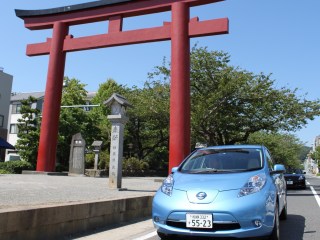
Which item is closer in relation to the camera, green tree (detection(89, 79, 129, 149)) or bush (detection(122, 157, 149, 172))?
bush (detection(122, 157, 149, 172))

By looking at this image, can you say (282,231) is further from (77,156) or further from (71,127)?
(71,127)

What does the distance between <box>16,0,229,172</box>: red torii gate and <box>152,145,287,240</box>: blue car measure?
33.3 feet

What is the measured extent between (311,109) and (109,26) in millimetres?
13800

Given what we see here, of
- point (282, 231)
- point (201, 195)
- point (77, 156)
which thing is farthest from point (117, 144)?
point (77, 156)

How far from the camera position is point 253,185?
5062 mm

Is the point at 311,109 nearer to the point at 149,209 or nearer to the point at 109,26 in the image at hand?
the point at 109,26

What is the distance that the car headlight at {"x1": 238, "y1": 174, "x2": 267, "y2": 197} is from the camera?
493cm

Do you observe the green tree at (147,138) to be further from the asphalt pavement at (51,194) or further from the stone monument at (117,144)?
the stone monument at (117,144)

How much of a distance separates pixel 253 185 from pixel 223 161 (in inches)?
46.5

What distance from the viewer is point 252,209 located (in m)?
4.72

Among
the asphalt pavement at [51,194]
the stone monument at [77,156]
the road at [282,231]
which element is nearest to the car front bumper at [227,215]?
the road at [282,231]

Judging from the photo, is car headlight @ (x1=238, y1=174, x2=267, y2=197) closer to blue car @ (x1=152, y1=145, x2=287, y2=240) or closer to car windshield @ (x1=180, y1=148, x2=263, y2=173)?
blue car @ (x1=152, y1=145, x2=287, y2=240)

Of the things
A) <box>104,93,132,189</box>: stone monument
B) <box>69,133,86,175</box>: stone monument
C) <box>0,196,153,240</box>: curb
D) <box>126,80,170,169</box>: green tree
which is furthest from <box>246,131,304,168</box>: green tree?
<box>0,196,153,240</box>: curb

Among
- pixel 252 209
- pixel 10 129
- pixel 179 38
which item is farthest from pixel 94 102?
pixel 252 209
